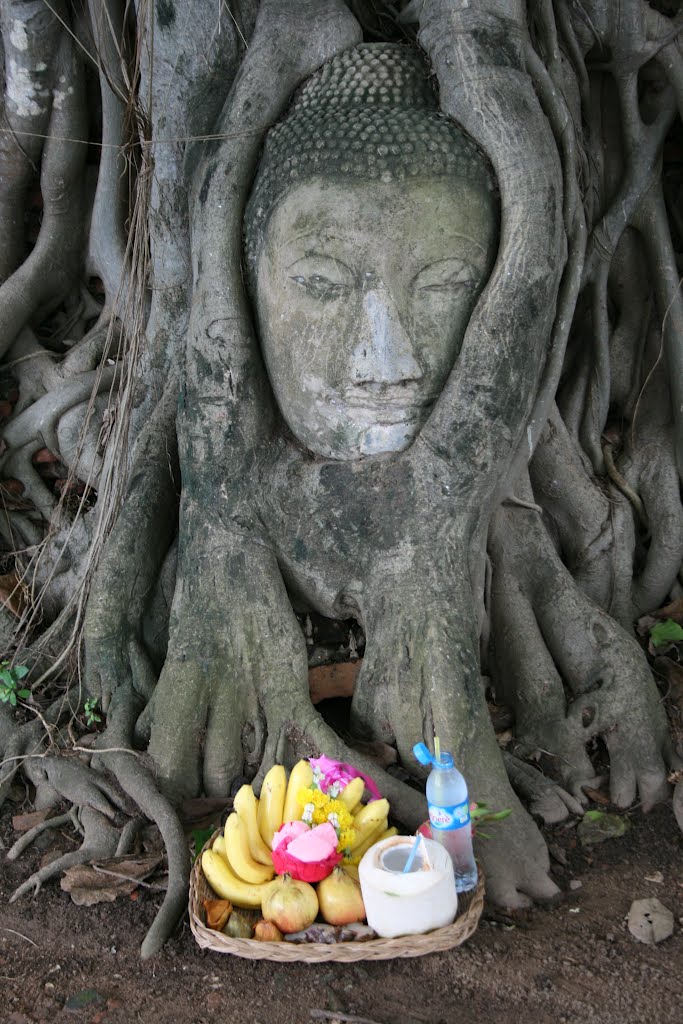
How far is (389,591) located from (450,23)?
173 centimetres

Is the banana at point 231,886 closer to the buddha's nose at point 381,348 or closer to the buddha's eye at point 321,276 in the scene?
the buddha's nose at point 381,348

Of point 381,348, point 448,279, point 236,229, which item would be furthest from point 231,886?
point 236,229

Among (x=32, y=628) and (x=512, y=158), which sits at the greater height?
(x=512, y=158)

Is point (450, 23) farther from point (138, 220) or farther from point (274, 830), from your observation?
point (274, 830)

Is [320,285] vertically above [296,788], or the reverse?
[320,285]

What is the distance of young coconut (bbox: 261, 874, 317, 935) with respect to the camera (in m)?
2.39

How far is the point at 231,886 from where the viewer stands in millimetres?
2500

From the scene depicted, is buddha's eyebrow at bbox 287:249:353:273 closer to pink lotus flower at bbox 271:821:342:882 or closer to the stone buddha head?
the stone buddha head

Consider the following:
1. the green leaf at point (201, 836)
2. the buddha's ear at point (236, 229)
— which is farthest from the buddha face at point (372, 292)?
the green leaf at point (201, 836)

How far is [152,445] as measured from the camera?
143 inches

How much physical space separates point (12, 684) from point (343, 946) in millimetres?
1746

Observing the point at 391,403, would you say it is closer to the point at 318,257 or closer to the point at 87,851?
the point at 318,257

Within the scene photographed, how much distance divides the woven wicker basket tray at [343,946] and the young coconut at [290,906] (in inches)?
2.0

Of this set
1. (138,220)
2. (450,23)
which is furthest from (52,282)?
(450,23)
